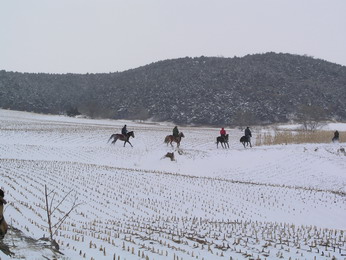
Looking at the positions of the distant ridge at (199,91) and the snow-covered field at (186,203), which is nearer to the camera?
the snow-covered field at (186,203)

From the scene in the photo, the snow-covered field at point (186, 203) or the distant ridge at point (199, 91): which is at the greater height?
the distant ridge at point (199, 91)

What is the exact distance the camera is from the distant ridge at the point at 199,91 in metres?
83.7

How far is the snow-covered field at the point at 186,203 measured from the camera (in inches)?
274

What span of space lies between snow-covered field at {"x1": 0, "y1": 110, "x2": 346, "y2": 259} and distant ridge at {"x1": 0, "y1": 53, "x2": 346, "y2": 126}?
1765 inches

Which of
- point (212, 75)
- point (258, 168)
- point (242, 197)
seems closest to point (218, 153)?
point (258, 168)

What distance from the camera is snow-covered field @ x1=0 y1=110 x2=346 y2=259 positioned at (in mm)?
6949

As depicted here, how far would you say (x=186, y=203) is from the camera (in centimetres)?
1381

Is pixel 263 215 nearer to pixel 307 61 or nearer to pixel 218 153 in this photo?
pixel 218 153

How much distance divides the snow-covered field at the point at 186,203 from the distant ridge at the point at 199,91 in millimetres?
44836

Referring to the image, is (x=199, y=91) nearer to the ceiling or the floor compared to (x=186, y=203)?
nearer to the ceiling

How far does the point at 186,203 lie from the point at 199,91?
273ft

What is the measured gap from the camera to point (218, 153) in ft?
91.9

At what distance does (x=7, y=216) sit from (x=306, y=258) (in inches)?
251

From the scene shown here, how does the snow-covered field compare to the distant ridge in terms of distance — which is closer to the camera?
the snow-covered field
